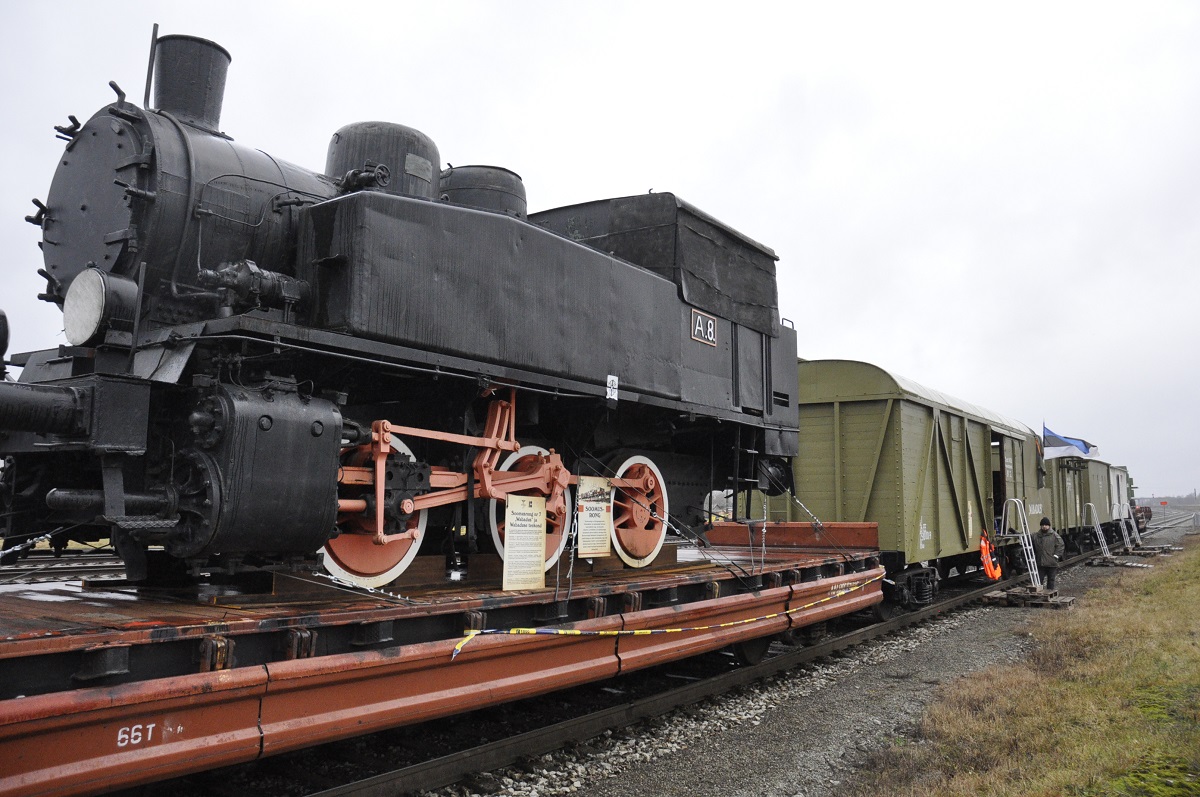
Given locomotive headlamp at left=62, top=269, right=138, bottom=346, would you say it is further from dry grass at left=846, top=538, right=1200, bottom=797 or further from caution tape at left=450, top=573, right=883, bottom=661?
dry grass at left=846, top=538, right=1200, bottom=797

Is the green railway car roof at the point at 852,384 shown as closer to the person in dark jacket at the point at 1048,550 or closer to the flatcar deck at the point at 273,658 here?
the person in dark jacket at the point at 1048,550

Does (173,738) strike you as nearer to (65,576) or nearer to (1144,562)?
(65,576)

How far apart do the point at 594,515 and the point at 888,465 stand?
19.1 ft

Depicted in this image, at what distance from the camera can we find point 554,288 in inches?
222

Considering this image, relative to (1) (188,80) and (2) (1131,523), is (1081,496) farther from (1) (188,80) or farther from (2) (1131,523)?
(1) (188,80)

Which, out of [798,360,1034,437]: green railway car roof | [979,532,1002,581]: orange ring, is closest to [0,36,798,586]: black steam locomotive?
[798,360,1034,437]: green railway car roof

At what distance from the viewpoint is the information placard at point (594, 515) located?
20.0 ft

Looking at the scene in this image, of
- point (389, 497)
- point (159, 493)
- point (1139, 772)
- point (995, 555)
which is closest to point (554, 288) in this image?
point (389, 497)

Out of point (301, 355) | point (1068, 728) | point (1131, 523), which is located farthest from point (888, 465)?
point (1131, 523)

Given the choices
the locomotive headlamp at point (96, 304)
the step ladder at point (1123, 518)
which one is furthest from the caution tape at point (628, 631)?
the step ladder at point (1123, 518)

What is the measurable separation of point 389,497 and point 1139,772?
172 inches

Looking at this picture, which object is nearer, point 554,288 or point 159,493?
point 159,493

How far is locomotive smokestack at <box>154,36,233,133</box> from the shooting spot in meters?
4.80

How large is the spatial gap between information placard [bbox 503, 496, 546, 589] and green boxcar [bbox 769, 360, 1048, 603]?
6588 mm
